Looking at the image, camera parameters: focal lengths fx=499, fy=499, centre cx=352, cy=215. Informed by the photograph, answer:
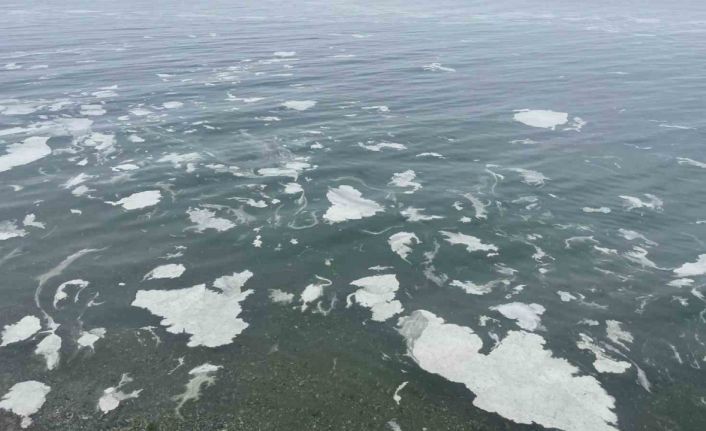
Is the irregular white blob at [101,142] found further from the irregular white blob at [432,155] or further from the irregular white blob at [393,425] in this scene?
the irregular white blob at [393,425]

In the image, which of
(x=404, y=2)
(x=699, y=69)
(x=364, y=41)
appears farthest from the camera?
(x=404, y=2)

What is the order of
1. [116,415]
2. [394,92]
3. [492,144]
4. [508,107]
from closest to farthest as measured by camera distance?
[116,415] < [492,144] < [508,107] < [394,92]

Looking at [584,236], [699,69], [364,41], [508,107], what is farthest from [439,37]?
[584,236]

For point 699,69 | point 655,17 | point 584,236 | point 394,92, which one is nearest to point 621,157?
point 584,236

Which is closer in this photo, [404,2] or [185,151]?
[185,151]

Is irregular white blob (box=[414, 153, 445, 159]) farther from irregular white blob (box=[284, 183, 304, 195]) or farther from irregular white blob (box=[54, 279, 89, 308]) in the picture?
irregular white blob (box=[54, 279, 89, 308])

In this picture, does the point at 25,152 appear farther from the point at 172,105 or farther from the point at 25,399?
the point at 25,399

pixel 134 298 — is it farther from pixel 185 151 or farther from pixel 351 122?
pixel 351 122
